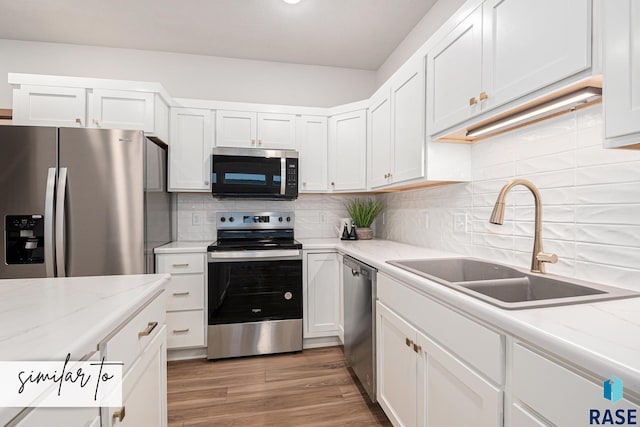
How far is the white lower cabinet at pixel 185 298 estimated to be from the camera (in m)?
2.42

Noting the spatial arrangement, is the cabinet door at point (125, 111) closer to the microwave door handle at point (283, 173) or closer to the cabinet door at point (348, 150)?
the microwave door handle at point (283, 173)

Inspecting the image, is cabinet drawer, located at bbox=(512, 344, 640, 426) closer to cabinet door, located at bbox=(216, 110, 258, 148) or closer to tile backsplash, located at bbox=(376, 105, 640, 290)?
tile backsplash, located at bbox=(376, 105, 640, 290)

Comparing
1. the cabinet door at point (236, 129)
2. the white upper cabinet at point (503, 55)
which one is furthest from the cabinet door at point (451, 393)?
the cabinet door at point (236, 129)

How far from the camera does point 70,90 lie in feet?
7.74

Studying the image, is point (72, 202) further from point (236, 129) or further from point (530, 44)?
point (530, 44)

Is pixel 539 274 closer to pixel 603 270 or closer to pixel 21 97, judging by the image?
pixel 603 270

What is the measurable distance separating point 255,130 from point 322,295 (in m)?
1.65

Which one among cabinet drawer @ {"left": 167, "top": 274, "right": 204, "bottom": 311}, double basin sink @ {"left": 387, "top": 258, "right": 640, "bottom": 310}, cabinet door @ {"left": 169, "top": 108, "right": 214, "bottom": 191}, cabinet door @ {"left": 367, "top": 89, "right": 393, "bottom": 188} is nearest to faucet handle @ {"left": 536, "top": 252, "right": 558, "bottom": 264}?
double basin sink @ {"left": 387, "top": 258, "right": 640, "bottom": 310}

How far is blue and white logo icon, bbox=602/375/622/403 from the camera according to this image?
57 centimetres

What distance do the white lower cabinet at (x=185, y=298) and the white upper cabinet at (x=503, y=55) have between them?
206 centimetres

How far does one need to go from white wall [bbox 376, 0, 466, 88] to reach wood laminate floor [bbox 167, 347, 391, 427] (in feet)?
8.81

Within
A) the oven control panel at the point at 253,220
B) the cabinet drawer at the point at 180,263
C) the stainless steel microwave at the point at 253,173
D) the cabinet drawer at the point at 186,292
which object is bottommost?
the cabinet drawer at the point at 186,292

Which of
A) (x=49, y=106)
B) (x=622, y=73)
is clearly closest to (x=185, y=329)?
(x=49, y=106)

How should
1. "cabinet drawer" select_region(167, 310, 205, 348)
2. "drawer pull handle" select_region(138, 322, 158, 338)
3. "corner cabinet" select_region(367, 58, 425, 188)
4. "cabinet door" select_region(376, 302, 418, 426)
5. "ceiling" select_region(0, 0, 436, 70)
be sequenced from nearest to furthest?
1. "drawer pull handle" select_region(138, 322, 158, 338)
2. "cabinet door" select_region(376, 302, 418, 426)
3. "corner cabinet" select_region(367, 58, 425, 188)
4. "ceiling" select_region(0, 0, 436, 70)
5. "cabinet drawer" select_region(167, 310, 205, 348)
